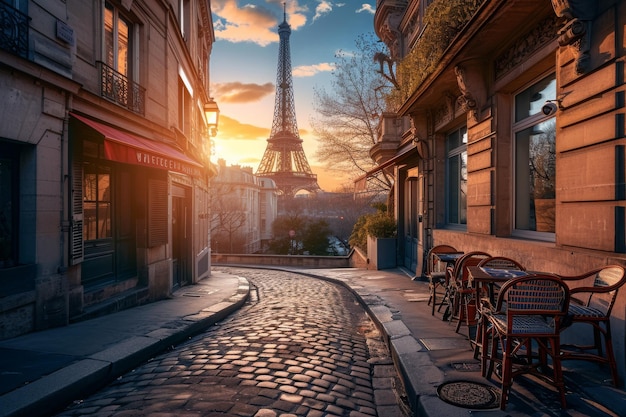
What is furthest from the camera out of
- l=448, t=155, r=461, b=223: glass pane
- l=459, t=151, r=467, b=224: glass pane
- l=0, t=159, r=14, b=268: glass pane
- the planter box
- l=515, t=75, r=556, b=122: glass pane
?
the planter box

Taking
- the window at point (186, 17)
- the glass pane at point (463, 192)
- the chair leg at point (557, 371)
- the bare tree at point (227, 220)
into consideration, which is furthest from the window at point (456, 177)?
the bare tree at point (227, 220)

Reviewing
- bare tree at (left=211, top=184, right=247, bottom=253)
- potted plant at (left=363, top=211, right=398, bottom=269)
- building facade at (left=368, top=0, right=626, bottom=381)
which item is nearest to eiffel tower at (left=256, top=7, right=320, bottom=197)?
bare tree at (left=211, top=184, right=247, bottom=253)

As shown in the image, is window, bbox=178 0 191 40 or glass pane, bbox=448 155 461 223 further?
window, bbox=178 0 191 40

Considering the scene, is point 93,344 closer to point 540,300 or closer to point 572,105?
point 540,300

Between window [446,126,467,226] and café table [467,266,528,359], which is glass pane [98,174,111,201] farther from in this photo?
window [446,126,467,226]

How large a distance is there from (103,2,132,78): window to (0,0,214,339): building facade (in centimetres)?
2

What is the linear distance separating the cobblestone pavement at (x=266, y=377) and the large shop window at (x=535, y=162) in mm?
2707

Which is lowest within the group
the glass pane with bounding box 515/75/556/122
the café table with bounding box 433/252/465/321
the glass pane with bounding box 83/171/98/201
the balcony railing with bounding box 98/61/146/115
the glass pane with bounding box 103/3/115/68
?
the café table with bounding box 433/252/465/321

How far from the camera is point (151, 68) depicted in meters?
8.10

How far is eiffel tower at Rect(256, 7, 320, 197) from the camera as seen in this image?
202 feet

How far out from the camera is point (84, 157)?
636 cm

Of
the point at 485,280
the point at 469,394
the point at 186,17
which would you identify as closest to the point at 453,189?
the point at 485,280

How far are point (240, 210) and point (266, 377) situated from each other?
39358 mm

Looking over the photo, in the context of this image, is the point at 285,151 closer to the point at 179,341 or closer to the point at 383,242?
the point at 383,242
